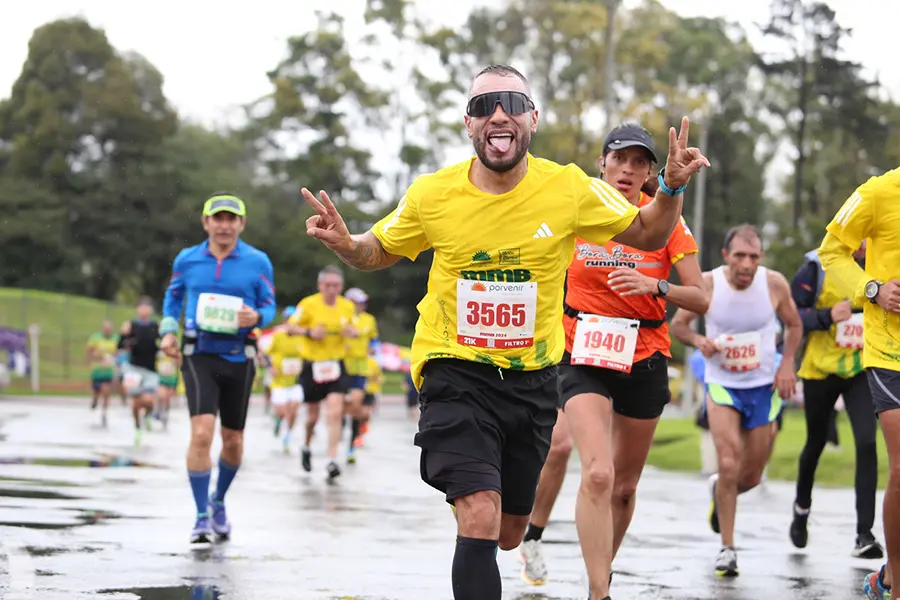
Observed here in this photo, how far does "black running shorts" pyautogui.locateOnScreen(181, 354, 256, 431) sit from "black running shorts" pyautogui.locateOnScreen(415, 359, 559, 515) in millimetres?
4188

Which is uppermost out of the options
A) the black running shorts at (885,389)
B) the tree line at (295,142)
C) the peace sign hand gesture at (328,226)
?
the tree line at (295,142)

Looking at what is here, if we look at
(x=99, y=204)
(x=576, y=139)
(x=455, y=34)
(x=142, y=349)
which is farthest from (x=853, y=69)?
(x=99, y=204)

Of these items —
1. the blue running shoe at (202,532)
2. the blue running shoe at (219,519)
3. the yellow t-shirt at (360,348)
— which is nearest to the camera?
the blue running shoe at (202,532)

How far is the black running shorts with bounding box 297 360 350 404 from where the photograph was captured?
16812 millimetres

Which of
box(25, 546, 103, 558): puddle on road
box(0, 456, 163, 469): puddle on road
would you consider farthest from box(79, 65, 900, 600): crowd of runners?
→ box(0, 456, 163, 469): puddle on road

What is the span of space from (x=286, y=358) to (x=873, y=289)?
14811 mm

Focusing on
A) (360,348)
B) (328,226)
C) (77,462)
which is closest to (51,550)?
(328,226)

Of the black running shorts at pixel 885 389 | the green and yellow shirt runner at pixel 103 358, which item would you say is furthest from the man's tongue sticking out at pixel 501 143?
the green and yellow shirt runner at pixel 103 358

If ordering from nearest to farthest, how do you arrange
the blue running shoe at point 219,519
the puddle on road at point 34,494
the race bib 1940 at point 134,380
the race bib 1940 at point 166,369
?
the blue running shoe at point 219,519
the puddle on road at point 34,494
the race bib 1940 at point 134,380
the race bib 1940 at point 166,369

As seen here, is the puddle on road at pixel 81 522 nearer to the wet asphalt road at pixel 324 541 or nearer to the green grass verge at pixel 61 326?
the wet asphalt road at pixel 324 541

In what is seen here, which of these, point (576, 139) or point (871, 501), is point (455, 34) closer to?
point (576, 139)

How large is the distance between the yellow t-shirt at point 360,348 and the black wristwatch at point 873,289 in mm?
11500

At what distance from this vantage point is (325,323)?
668 inches

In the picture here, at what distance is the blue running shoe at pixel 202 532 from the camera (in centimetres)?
925
